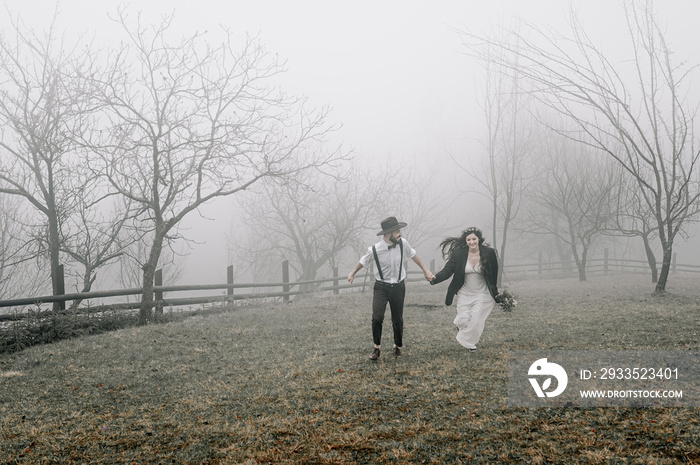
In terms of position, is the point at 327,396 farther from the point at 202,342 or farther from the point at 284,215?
the point at 284,215

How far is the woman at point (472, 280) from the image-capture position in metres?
6.90

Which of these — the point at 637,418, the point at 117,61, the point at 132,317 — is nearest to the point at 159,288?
the point at 132,317

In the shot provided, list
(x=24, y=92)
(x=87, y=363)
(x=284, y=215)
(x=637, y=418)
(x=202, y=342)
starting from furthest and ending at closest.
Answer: (x=284, y=215), (x=24, y=92), (x=202, y=342), (x=87, y=363), (x=637, y=418)

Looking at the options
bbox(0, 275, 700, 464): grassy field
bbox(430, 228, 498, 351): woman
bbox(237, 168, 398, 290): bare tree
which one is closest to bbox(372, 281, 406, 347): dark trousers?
bbox(0, 275, 700, 464): grassy field

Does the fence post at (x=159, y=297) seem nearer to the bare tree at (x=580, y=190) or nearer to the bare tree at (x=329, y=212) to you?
the bare tree at (x=329, y=212)

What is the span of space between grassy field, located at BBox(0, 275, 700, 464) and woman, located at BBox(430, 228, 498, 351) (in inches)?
15.3

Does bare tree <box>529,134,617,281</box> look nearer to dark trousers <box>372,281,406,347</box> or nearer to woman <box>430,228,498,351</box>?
woman <box>430,228,498,351</box>

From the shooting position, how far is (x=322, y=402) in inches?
201

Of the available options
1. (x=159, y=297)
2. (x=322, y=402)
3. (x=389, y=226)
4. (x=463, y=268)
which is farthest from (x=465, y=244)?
(x=159, y=297)

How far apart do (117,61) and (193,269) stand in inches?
2196

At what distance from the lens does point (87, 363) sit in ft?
25.4

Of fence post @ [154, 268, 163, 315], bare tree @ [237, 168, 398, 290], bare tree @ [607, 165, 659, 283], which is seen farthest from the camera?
bare tree @ [237, 168, 398, 290]

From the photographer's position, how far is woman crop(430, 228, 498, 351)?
6.90m

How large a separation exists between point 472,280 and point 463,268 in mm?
227
